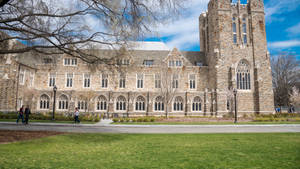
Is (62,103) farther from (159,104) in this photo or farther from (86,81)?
(159,104)

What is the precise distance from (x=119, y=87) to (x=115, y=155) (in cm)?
3060

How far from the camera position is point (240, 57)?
35.9 metres

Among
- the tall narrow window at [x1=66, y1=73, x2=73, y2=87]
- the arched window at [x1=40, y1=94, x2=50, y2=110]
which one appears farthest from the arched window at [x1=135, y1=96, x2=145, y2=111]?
the arched window at [x1=40, y1=94, x2=50, y2=110]

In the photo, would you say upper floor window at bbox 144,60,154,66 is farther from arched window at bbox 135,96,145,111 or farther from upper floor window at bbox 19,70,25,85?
upper floor window at bbox 19,70,25,85

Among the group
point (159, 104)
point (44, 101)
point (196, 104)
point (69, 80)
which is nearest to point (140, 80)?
point (159, 104)

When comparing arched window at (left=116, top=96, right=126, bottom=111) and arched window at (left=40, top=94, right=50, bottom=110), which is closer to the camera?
arched window at (left=40, top=94, right=50, bottom=110)

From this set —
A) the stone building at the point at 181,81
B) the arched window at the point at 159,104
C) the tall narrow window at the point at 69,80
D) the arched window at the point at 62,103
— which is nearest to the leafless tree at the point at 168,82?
the stone building at the point at 181,81

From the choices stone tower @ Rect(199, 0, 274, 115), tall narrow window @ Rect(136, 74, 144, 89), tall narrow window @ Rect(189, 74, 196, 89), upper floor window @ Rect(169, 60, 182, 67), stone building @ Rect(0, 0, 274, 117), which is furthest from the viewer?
upper floor window @ Rect(169, 60, 182, 67)

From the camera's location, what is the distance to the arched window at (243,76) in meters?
35.4

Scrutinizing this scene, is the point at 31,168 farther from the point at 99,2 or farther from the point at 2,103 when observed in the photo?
the point at 2,103

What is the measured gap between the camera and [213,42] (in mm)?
35938

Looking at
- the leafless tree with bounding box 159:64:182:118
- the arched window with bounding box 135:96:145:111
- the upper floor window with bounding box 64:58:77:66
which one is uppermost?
the upper floor window with bounding box 64:58:77:66

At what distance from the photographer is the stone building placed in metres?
33.5

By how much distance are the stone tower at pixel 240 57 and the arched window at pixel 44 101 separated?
30.5 meters
